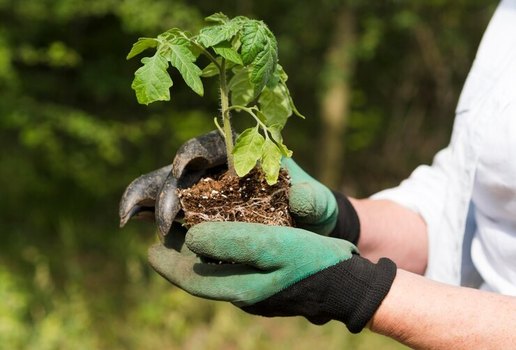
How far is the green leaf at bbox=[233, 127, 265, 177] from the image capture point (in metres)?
1.82

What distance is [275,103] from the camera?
6.81 ft

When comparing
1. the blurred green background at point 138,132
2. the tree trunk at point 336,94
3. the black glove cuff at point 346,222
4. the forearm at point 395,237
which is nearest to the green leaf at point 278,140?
the black glove cuff at point 346,222

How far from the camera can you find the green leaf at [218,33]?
5.76 ft

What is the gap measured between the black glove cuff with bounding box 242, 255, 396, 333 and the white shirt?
0.41m

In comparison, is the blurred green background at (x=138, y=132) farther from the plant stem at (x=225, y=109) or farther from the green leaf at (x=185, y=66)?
the green leaf at (x=185, y=66)

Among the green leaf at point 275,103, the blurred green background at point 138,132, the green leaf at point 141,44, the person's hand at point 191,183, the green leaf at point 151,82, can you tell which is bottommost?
the blurred green background at point 138,132

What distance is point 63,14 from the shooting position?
581cm

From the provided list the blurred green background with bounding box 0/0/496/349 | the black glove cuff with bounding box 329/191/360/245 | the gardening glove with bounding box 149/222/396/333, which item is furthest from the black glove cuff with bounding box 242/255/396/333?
the blurred green background with bounding box 0/0/496/349

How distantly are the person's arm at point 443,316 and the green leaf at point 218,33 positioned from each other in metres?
0.76

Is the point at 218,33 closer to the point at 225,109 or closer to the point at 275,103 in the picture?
the point at 225,109

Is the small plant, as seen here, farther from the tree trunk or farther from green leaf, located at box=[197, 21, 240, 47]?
the tree trunk

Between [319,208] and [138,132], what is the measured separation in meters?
4.98

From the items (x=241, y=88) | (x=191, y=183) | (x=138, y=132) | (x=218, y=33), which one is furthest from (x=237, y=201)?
(x=138, y=132)

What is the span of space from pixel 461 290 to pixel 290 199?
0.52 meters
